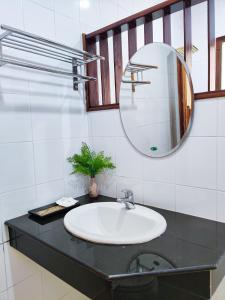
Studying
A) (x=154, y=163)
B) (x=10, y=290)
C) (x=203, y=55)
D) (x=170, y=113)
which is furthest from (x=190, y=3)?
(x=10, y=290)

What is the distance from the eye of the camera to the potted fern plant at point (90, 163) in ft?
4.58

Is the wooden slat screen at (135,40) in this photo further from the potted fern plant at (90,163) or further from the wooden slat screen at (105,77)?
the potted fern plant at (90,163)

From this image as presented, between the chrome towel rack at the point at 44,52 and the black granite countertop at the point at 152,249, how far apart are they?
77 cm

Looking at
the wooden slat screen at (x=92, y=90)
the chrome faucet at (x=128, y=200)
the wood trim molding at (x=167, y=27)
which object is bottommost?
the chrome faucet at (x=128, y=200)

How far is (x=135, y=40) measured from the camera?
1.31m

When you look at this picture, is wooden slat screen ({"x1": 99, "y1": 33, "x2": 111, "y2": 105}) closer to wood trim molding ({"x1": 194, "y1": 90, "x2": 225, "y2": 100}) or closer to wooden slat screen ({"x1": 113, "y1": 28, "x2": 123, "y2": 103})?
wooden slat screen ({"x1": 113, "y1": 28, "x2": 123, "y2": 103})

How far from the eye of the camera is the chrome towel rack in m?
1.02

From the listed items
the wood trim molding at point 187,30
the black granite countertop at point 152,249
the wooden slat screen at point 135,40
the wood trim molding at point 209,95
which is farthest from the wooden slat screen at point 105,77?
the black granite countertop at point 152,249

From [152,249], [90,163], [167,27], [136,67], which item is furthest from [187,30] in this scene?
[152,249]

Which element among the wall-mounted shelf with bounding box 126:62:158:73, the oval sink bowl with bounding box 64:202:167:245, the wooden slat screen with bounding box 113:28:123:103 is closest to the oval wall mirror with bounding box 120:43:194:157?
the wall-mounted shelf with bounding box 126:62:158:73

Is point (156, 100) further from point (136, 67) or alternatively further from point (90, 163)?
point (90, 163)

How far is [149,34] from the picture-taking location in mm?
1242

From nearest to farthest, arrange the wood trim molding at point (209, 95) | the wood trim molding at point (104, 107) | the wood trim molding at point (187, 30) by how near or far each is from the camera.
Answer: the wood trim molding at point (209, 95) → the wood trim molding at point (187, 30) → the wood trim molding at point (104, 107)

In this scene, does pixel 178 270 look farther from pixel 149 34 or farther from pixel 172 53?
pixel 149 34
